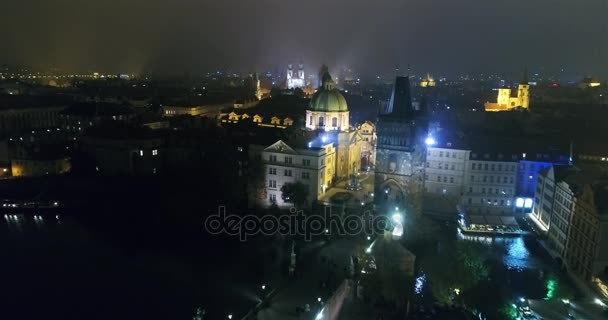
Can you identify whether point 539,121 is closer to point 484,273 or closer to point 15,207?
point 484,273

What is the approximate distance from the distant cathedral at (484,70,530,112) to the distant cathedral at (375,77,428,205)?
162ft

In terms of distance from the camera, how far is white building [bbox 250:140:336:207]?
4300cm

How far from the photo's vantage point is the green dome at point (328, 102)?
51500 mm

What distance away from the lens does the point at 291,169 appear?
4356 cm

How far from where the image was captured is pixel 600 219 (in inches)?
1087

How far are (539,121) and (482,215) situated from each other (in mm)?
39467

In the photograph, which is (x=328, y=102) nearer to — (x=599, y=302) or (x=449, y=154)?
(x=449, y=154)

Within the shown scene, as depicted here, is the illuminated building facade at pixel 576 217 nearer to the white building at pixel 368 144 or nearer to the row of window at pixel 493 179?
the row of window at pixel 493 179

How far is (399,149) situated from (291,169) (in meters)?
9.76

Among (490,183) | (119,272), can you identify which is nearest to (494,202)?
(490,183)

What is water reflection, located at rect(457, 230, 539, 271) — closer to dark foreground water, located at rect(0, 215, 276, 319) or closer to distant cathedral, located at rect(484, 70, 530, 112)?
dark foreground water, located at rect(0, 215, 276, 319)

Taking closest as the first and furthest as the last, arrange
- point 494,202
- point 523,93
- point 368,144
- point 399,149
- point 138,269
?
point 138,269 → point 399,149 → point 494,202 → point 368,144 → point 523,93

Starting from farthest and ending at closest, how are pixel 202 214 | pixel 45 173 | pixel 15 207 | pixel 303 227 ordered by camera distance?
pixel 45 173
pixel 15 207
pixel 202 214
pixel 303 227

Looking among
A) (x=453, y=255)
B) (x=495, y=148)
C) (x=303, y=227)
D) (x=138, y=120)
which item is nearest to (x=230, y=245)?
(x=303, y=227)
